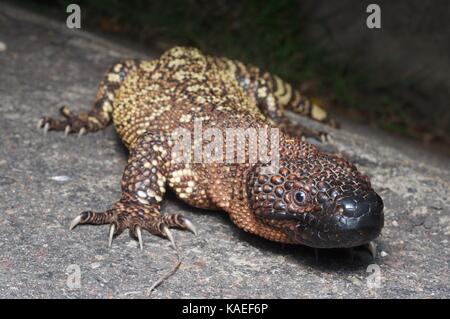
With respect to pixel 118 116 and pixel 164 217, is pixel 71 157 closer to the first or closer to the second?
pixel 118 116

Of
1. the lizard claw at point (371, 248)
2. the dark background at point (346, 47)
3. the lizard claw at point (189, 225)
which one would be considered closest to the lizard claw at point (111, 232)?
the lizard claw at point (189, 225)

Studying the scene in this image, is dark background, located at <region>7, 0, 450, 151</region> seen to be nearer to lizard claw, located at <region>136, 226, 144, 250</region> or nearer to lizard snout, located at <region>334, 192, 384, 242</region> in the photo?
lizard claw, located at <region>136, 226, 144, 250</region>

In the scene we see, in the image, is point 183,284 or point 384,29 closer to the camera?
point 183,284

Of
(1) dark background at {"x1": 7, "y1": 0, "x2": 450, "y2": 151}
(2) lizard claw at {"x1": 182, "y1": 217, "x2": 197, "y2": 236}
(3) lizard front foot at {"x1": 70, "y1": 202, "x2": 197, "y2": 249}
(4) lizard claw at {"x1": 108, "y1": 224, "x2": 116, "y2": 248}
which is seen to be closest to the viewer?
(4) lizard claw at {"x1": 108, "y1": 224, "x2": 116, "y2": 248}

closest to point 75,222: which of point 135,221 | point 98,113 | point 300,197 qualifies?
point 135,221

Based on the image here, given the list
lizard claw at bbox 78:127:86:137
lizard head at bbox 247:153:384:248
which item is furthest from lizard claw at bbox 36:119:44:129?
lizard head at bbox 247:153:384:248
